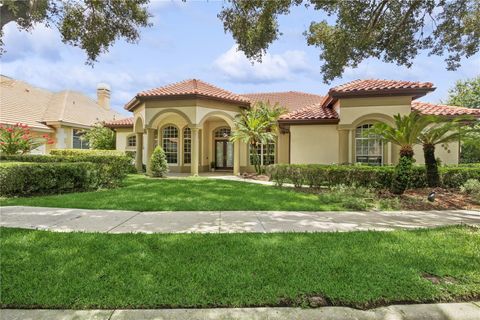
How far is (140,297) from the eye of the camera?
319 centimetres

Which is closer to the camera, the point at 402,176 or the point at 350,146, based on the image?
the point at 402,176

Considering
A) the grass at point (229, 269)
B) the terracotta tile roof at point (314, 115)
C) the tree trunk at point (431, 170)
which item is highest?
the terracotta tile roof at point (314, 115)

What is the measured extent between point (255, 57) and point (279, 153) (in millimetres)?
10324

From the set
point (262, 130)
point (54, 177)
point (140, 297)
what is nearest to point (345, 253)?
point (140, 297)

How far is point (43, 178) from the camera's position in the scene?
31.2ft

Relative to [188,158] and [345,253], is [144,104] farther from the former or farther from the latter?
[345,253]

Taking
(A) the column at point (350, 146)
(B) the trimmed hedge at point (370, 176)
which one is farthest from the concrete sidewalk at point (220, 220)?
(A) the column at point (350, 146)

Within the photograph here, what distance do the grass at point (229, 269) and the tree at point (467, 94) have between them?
35590 millimetres

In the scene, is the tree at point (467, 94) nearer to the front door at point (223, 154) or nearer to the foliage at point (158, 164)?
the front door at point (223, 154)

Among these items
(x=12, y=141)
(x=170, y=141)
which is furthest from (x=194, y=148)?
(x=12, y=141)

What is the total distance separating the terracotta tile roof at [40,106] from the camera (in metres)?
22.1

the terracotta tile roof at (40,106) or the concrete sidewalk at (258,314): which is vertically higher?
the terracotta tile roof at (40,106)

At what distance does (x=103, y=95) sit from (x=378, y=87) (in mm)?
31277

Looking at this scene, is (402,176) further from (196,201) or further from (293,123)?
(293,123)
